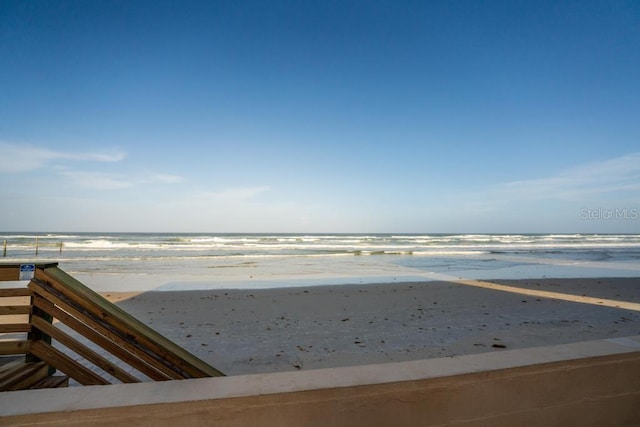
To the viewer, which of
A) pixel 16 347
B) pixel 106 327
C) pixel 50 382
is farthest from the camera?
pixel 50 382

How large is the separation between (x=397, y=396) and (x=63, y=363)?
2.27 meters

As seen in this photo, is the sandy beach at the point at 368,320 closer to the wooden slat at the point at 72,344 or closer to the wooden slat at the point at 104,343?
the wooden slat at the point at 72,344

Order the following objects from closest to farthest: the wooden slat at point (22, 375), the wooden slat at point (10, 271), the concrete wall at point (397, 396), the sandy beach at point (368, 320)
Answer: the concrete wall at point (397, 396)
the wooden slat at point (22, 375)
the wooden slat at point (10, 271)
the sandy beach at point (368, 320)

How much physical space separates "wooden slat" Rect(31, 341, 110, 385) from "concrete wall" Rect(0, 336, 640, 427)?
0.90 m

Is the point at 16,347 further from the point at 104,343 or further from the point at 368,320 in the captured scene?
the point at 368,320

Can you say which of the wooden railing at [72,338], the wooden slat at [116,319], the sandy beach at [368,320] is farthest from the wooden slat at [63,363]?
the sandy beach at [368,320]

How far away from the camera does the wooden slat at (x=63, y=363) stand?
257 centimetres

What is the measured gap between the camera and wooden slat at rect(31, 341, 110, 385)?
257 centimetres

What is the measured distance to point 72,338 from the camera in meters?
2.49

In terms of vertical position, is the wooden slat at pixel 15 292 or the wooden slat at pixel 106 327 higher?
the wooden slat at pixel 15 292

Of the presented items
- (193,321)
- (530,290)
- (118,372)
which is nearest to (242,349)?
(193,321)

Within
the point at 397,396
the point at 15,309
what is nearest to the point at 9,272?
the point at 15,309

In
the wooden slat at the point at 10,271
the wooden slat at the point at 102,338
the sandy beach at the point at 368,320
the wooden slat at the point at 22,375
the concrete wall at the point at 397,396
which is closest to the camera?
the concrete wall at the point at 397,396

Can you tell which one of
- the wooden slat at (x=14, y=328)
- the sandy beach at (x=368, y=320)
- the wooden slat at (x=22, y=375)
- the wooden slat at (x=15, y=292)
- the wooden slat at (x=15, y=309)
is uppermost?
the wooden slat at (x=15, y=292)
